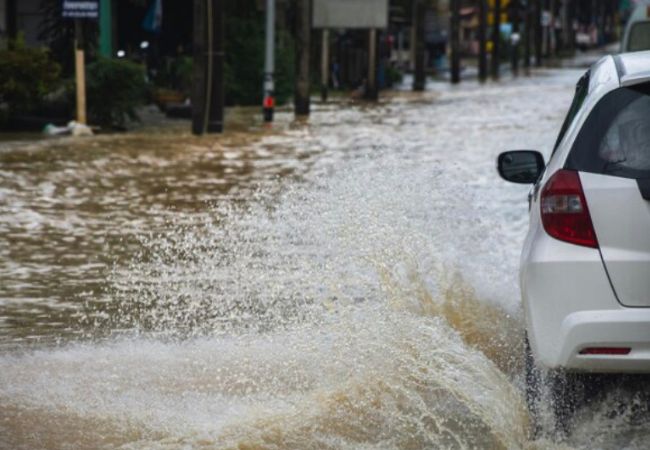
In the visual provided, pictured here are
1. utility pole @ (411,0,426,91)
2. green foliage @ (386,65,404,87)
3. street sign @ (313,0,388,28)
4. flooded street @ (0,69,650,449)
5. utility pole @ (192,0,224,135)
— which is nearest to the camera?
flooded street @ (0,69,650,449)

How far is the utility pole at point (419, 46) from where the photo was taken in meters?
47.9

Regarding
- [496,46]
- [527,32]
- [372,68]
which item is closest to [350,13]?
[372,68]

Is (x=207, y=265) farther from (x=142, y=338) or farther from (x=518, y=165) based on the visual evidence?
(x=518, y=165)

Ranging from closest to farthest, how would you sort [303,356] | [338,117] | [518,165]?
[518,165]
[303,356]
[338,117]

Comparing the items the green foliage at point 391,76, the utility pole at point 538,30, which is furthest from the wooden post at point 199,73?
the utility pole at point 538,30

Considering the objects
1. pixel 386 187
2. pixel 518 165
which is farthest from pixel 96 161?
pixel 518 165

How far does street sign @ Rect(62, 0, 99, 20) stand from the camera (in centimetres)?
2491

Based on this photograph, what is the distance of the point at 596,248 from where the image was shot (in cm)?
631

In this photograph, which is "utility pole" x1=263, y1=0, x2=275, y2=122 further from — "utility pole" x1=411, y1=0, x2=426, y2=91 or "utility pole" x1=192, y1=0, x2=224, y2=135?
"utility pole" x1=411, y1=0, x2=426, y2=91

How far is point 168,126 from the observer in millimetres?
28922

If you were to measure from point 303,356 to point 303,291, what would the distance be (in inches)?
92.8

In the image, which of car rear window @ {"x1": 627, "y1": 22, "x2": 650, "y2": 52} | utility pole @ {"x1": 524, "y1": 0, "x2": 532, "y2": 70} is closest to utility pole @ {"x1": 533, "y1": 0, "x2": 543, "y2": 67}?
utility pole @ {"x1": 524, "y1": 0, "x2": 532, "y2": 70}

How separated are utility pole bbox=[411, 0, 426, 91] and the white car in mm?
41408

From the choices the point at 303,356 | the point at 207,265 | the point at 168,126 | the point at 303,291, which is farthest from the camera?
the point at 168,126
